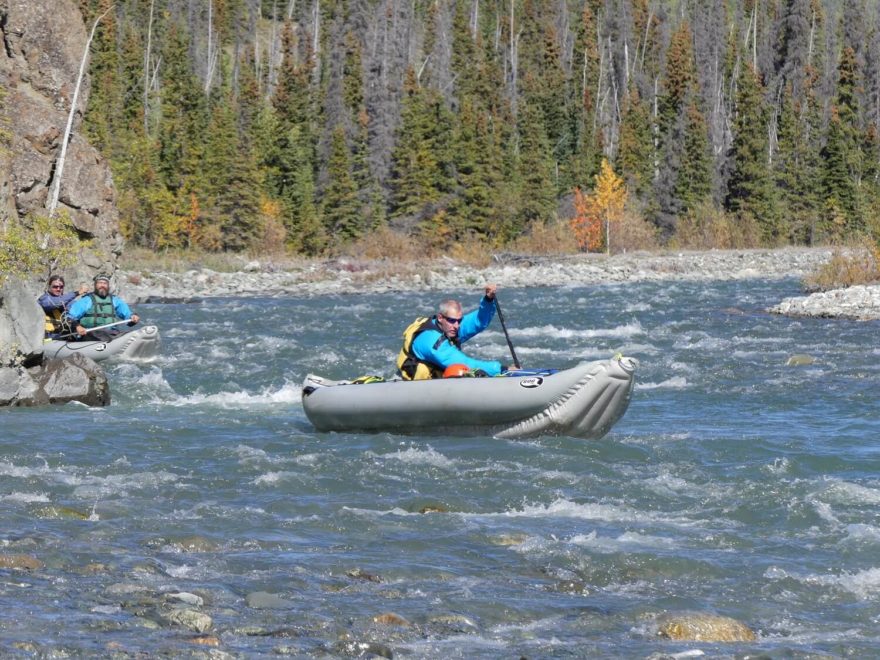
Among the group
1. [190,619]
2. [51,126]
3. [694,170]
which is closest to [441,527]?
[190,619]

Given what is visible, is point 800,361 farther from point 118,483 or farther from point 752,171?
point 752,171

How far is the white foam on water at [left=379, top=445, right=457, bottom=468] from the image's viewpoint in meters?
10.1

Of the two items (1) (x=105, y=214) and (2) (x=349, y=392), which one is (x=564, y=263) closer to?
(1) (x=105, y=214)

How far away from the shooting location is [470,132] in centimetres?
5325

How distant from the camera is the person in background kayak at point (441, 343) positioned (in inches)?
439

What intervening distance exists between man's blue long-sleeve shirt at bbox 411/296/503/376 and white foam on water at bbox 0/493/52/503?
12.2ft

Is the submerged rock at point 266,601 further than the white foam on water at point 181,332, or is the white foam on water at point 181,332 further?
the white foam on water at point 181,332

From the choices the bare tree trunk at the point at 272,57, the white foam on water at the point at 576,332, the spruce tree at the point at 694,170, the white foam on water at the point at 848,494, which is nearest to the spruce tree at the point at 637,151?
the spruce tree at the point at 694,170

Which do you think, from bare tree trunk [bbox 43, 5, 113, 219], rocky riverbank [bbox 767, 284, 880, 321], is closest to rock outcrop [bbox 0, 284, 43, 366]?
bare tree trunk [bbox 43, 5, 113, 219]

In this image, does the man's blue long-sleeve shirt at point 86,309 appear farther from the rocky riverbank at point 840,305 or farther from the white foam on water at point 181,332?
the rocky riverbank at point 840,305

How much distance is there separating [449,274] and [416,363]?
26409 mm

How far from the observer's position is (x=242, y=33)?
8719 cm

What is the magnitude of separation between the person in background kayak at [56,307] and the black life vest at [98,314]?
0.86 feet

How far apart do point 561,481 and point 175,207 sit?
3972 cm
